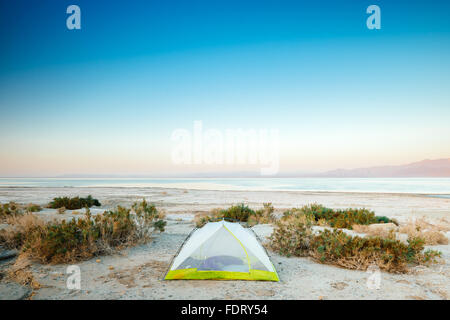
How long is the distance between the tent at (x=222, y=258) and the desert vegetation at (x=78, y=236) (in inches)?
113

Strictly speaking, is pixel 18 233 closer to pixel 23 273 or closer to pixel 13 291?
pixel 23 273

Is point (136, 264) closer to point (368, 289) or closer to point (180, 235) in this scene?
point (180, 235)

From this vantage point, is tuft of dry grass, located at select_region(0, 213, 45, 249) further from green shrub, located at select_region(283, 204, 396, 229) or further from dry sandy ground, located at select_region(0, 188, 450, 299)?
Result: green shrub, located at select_region(283, 204, 396, 229)

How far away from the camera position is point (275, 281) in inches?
248

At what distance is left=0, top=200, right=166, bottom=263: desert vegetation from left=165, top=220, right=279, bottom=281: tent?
9.42 ft

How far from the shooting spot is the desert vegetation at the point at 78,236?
24.6 feet

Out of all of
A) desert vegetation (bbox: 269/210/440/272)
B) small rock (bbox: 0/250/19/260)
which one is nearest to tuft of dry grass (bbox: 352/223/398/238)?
desert vegetation (bbox: 269/210/440/272)

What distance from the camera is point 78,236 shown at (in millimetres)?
8156

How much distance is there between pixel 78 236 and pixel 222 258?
14.9ft

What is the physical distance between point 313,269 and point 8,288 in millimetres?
7081
